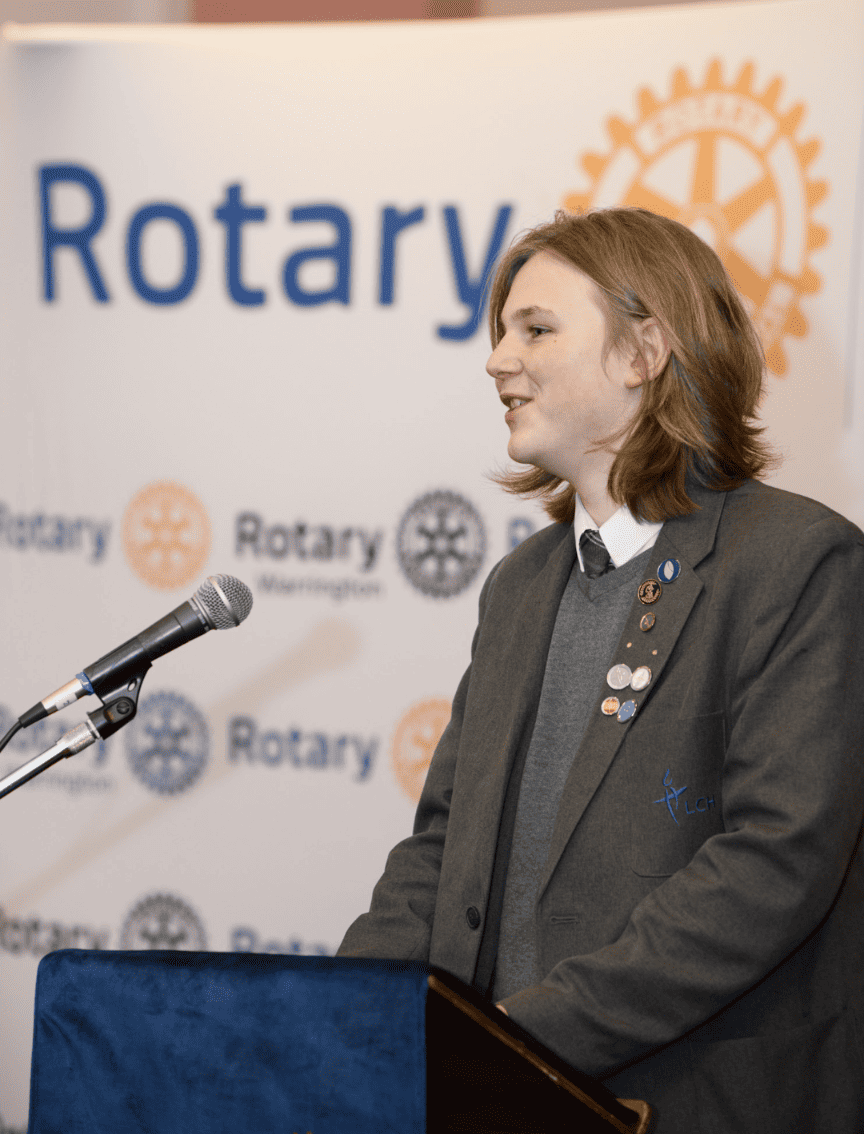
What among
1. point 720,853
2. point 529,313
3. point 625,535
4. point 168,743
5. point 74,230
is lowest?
point 168,743

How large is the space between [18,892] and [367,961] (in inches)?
102

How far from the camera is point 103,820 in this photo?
3.00 meters

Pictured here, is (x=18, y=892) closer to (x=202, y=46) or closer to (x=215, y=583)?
(x=215, y=583)

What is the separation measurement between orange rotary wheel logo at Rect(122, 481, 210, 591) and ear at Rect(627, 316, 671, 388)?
63.8 inches

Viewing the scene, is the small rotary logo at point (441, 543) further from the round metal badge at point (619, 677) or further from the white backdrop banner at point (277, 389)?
the round metal badge at point (619, 677)

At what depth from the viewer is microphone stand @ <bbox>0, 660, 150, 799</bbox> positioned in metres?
1.31

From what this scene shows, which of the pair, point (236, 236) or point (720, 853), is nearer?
point (720, 853)

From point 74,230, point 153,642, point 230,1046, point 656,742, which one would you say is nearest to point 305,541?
point 74,230

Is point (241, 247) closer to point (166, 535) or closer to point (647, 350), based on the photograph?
point (166, 535)

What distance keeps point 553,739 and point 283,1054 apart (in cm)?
78

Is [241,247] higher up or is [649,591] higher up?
[241,247]

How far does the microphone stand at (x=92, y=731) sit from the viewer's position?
1.31 metres

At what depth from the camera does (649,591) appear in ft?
4.75

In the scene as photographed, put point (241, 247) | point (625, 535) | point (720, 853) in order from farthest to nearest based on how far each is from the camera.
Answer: point (241, 247), point (625, 535), point (720, 853)
